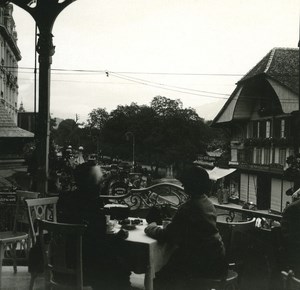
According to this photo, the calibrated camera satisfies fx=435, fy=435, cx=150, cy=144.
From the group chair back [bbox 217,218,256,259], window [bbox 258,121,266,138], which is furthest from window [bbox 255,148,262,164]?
chair back [bbox 217,218,256,259]

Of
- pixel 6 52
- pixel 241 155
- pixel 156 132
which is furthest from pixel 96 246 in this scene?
pixel 156 132

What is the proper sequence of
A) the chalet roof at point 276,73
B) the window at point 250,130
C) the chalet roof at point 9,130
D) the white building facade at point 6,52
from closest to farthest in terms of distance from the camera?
the chalet roof at point 9,130 → the chalet roof at point 276,73 → the white building facade at point 6,52 → the window at point 250,130

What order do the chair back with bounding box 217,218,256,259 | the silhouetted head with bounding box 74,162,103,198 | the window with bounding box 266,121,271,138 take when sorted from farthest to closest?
1. the window with bounding box 266,121,271,138
2. the chair back with bounding box 217,218,256,259
3. the silhouetted head with bounding box 74,162,103,198

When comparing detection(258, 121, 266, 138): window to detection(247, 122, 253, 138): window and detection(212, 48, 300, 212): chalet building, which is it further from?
detection(247, 122, 253, 138): window

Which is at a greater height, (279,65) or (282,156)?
(279,65)

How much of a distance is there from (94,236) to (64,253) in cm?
28

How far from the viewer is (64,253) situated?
3115 millimetres

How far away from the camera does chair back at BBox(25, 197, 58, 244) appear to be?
149 inches

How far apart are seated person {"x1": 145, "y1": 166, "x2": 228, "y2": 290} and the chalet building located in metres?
24.8

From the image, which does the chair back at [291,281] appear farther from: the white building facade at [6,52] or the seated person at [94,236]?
the white building facade at [6,52]

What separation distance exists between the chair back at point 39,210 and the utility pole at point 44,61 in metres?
0.66

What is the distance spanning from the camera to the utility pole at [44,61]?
5.16 m

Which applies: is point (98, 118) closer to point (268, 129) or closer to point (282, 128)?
point (268, 129)

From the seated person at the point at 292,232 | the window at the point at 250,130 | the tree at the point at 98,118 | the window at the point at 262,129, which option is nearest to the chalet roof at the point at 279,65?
the window at the point at 262,129
